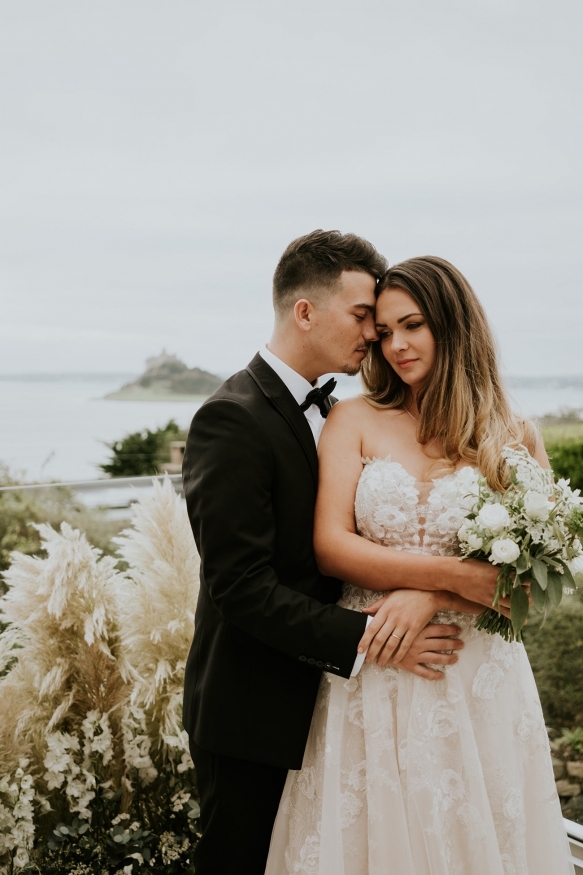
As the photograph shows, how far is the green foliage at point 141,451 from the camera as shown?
213 inches

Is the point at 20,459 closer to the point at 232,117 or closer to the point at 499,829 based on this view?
the point at 232,117

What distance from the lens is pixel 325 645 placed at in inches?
72.5

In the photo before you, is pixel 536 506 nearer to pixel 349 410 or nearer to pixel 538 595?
pixel 538 595

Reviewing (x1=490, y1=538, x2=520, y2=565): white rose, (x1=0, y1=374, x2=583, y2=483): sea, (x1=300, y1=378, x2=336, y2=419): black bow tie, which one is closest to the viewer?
(x1=490, y1=538, x2=520, y2=565): white rose

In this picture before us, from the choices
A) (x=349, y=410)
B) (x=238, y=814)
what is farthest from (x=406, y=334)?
(x=238, y=814)

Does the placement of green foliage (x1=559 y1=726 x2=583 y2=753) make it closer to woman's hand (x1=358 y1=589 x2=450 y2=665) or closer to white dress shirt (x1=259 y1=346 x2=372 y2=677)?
woman's hand (x1=358 y1=589 x2=450 y2=665)

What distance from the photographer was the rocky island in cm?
547

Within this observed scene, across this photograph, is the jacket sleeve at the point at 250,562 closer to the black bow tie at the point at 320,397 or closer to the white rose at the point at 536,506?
the black bow tie at the point at 320,397

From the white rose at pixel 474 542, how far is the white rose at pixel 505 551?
0.05 meters

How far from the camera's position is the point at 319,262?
2.19 metres

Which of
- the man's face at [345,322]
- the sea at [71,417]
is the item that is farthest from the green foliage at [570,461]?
the man's face at [345,322]

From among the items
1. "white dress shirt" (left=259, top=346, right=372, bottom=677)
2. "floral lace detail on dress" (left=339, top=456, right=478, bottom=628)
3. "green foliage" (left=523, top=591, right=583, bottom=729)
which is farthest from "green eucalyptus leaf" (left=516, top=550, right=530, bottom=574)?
"green foliage" (left=523, top=591, right=583, bottom=729)

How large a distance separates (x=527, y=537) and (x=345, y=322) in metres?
0.87

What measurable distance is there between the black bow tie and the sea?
7.09 ft
